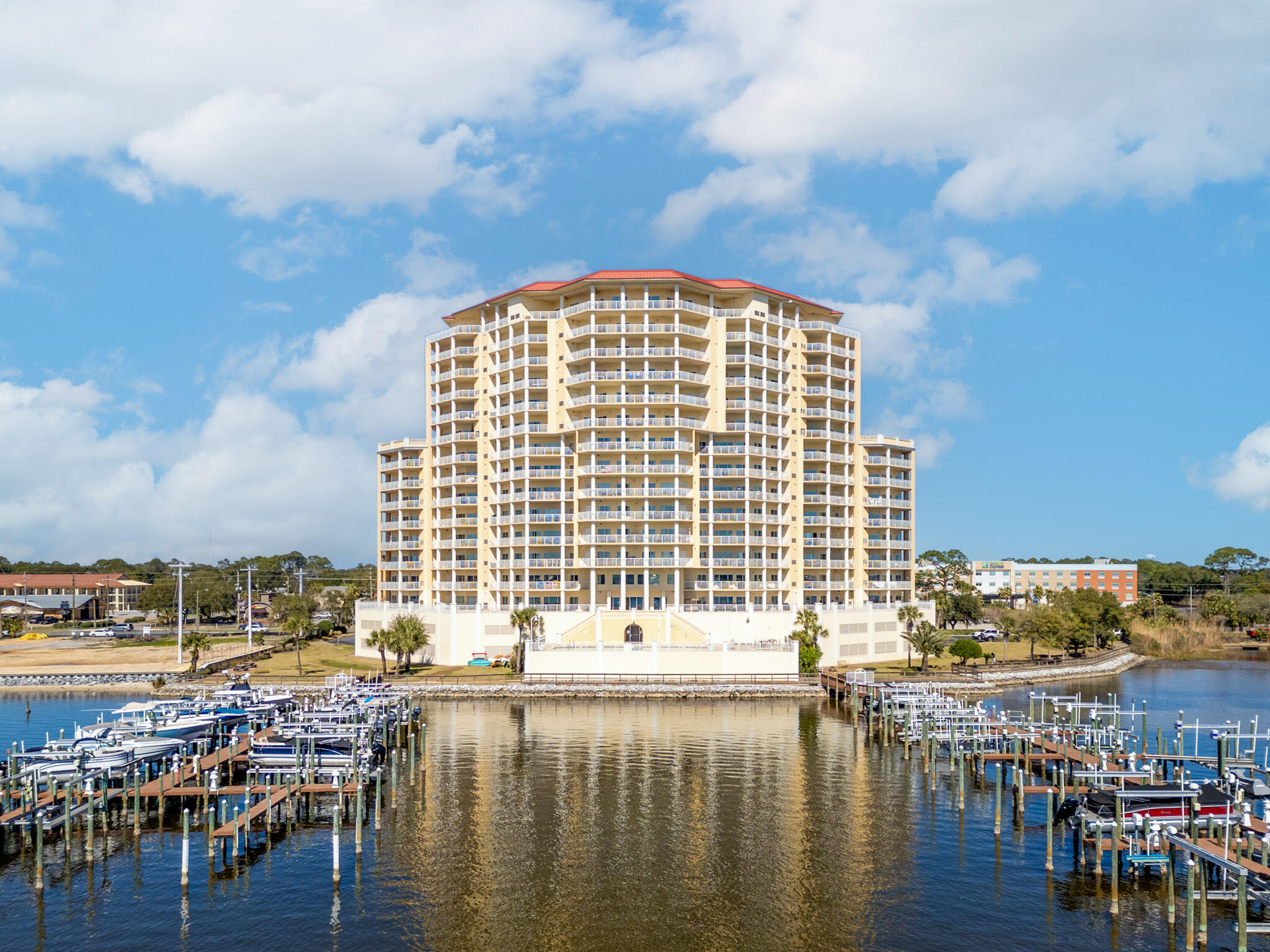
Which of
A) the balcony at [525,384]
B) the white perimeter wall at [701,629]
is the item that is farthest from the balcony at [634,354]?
the white perimeter wall at [701,629]

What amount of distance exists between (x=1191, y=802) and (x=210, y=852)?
45.1 metres

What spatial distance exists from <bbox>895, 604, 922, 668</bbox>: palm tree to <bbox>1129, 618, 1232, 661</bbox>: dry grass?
163 feet

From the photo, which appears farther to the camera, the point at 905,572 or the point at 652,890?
the point at 905,572

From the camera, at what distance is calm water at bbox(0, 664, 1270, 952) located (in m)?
36.1

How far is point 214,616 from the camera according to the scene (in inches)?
7470

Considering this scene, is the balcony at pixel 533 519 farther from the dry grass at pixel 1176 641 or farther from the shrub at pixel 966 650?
the dry grass at pixel 1176 641

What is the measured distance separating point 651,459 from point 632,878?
71.0 m

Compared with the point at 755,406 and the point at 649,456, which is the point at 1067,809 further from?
the point at 755,406

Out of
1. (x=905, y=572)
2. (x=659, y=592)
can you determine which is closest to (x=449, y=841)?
(x=659, y=592)

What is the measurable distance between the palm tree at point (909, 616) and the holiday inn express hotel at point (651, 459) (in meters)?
5.93

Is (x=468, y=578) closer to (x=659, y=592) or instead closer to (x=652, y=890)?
(x=659, y=592)

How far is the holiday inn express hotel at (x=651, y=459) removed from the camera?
4262 inches

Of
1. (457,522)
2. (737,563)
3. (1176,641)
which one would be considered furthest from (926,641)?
(1176,641)

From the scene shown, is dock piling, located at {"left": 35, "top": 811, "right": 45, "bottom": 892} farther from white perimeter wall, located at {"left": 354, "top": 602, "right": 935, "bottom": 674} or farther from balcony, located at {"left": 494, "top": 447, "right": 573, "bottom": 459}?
balcony, located at {"left": 494, "top": 447, "right": 573, "bottom": 459}
